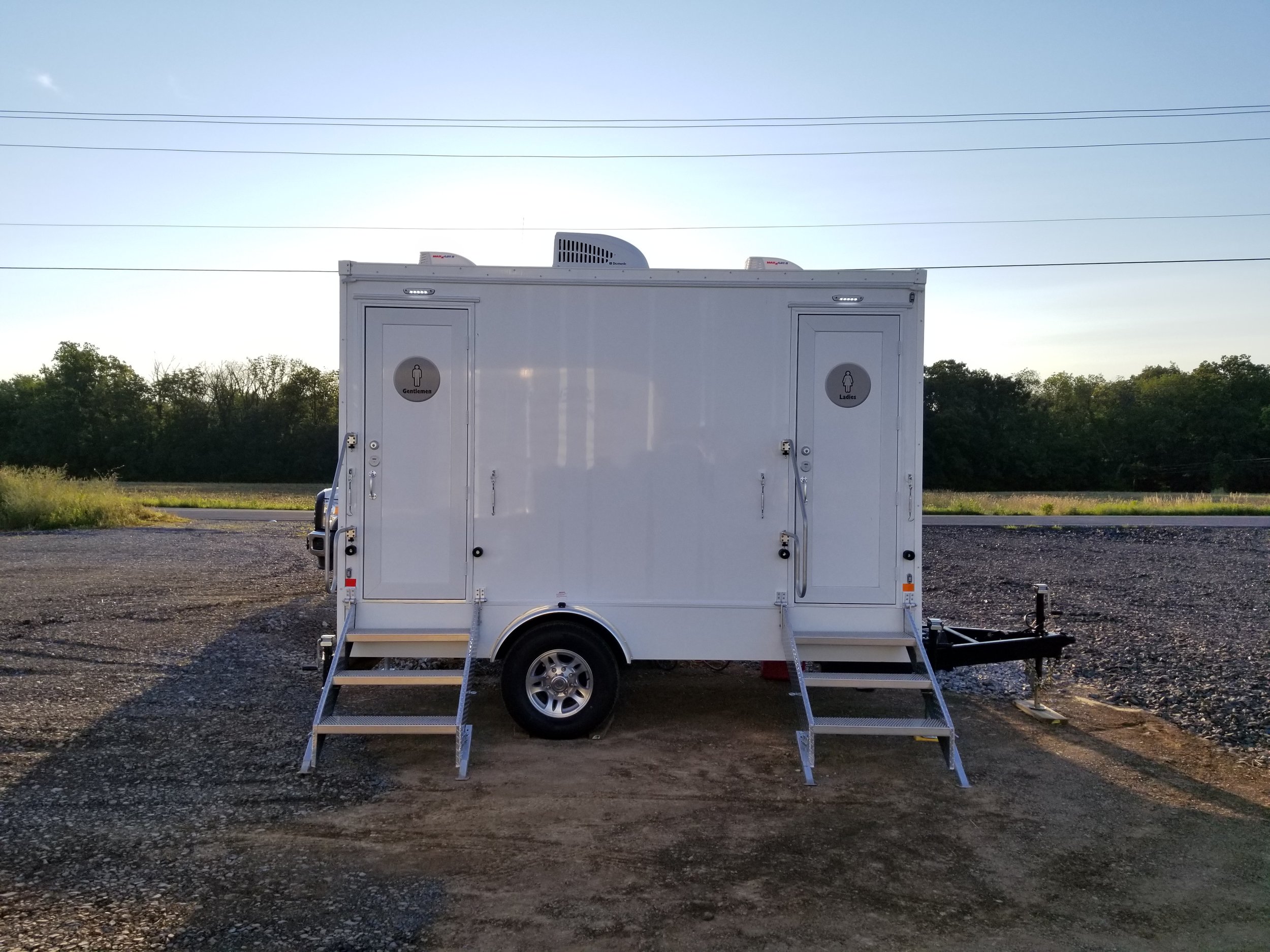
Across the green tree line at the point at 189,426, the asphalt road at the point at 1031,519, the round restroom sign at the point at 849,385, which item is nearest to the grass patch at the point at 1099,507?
the asphalt road at the point at 1031,519

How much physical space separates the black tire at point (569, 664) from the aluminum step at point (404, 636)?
379 mm

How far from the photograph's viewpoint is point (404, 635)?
634 cm

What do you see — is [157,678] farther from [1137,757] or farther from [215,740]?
[1137,757]

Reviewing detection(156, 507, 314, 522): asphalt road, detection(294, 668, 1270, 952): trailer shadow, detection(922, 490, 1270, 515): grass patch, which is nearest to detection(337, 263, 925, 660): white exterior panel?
detection(294, 668, 1270, 952): trailer shadow

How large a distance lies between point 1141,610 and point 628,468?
9022 mm

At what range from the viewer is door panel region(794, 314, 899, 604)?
6488mm

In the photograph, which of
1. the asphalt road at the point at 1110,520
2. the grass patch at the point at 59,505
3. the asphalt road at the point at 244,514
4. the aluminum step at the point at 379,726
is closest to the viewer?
the aluminum step at the point at 379,726

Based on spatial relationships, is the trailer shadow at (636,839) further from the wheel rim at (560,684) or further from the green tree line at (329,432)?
the green tree line at (329,432)

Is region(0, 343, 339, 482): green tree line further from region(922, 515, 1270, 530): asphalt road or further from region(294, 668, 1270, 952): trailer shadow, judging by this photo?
region(294, 668, 1270, 952): trailer shadow

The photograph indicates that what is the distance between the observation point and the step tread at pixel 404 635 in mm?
6309

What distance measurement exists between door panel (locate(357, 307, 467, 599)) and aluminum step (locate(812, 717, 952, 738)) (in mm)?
2523

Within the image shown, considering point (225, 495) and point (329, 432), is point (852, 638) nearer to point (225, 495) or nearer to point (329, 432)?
point (225, 495)

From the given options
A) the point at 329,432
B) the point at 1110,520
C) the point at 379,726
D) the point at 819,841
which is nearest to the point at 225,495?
the point at 329,432

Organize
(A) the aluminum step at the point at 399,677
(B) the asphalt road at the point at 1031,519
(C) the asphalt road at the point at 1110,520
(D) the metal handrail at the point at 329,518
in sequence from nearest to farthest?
(A) the aluminum step at the point at 399,677 → (D) the metal handrail at the point at 329,518 → (C) the asphalt road at the point at 1110,520 → (B) the asphalt road at the point at 1031,519
